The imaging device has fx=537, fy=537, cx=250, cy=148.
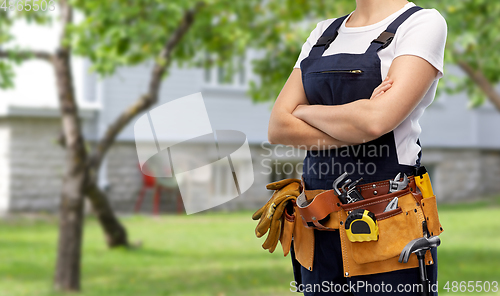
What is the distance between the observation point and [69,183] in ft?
20.2

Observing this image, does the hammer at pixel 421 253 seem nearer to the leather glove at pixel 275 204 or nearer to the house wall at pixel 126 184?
the leather glove at pixel 275 204

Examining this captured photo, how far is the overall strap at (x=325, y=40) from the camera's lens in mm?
1945

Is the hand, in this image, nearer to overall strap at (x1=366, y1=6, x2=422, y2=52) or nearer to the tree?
overall strap at (x1=366, y1=6, x2=422, y2=52)

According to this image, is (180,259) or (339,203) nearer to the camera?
(339,203)

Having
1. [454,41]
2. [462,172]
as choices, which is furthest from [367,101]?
[462,172]

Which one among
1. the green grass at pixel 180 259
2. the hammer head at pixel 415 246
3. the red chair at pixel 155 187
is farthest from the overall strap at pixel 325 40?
the red chair at pixel 155 187

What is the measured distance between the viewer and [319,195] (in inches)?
70.2

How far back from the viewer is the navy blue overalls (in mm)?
1756

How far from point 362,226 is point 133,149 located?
12078 millimetres

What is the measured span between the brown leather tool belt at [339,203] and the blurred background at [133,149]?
705 millimetres

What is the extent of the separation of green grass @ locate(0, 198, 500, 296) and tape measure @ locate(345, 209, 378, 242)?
4862 millimetres

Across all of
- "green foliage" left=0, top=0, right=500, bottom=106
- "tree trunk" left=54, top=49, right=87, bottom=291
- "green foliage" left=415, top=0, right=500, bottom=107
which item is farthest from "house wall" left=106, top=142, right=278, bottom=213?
"green foliage" left=415, top=0, right=500, bottom=107

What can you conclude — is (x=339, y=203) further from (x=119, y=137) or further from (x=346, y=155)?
(x=119, y=137)

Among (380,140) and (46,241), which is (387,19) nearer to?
(380,140)
